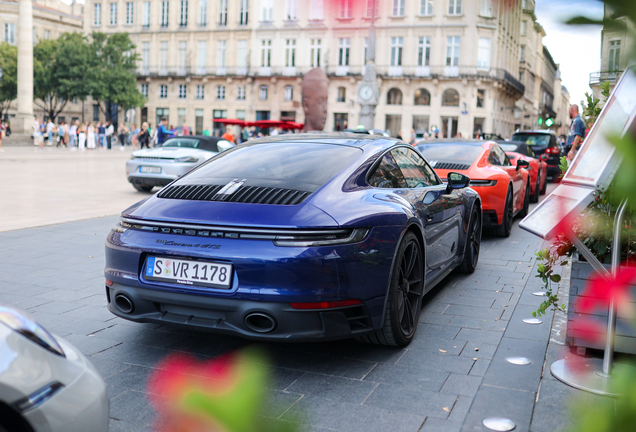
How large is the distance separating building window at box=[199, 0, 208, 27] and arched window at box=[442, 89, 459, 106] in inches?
2200

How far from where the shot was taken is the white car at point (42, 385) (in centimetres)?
178

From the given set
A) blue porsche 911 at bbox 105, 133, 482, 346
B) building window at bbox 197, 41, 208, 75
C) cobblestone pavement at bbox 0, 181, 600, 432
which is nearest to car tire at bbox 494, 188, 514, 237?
cobblestone pavement at bbox 0, 181, 600, 432

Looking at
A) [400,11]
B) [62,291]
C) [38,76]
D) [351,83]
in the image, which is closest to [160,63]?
[38,76]

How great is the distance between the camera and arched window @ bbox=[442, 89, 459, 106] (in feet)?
185

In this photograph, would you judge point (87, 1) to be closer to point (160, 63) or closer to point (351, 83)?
point (351, 83)

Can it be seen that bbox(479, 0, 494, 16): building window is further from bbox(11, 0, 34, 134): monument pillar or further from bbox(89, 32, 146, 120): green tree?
bbox(89, 32, 146, 120): green tree

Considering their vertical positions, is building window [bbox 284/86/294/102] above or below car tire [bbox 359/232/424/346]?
above

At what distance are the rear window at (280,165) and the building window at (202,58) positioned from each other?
61554 mm

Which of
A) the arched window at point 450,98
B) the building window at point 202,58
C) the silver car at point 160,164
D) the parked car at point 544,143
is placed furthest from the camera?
the building window at point 202,58

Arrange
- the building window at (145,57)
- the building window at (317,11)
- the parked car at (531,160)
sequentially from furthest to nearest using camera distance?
the building window at (145,57)
the parked car at (531,160)
the building window at (317,11)

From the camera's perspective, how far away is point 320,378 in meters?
3.63

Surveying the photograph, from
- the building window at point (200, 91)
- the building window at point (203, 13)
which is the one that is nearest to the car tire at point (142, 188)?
the building window at point (203, 13)

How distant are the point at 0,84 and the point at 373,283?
224 ft

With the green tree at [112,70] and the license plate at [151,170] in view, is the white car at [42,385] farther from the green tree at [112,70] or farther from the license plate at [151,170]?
the green tree at [112,70]
